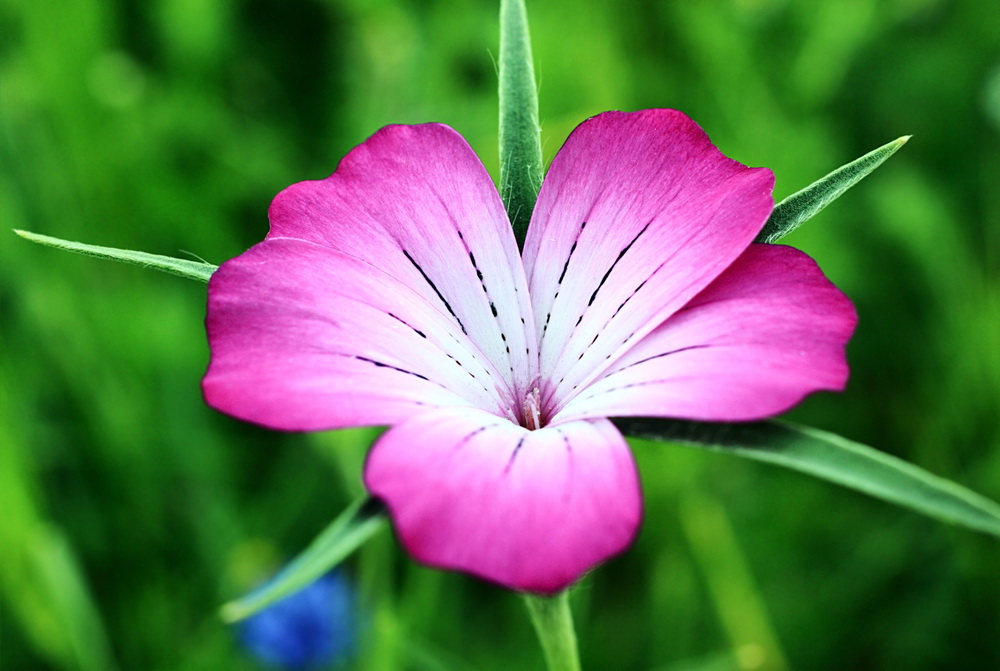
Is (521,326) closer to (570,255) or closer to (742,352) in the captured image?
(570,255)

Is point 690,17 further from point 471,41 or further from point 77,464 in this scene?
point 77,464

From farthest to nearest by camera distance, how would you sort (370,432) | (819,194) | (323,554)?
(370,432)
(819,194)
(323,554)

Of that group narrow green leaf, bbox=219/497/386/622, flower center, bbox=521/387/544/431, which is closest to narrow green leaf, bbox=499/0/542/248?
flower center, bbox=521/387/544/431

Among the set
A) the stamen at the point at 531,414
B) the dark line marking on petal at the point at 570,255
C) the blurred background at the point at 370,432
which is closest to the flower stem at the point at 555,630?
the stamen at the point at 531,414

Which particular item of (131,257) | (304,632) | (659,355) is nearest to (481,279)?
(659,355)

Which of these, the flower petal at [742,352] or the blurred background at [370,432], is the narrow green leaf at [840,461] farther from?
the blurred background at [370,432]

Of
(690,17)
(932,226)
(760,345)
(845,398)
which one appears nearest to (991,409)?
(845,398)
